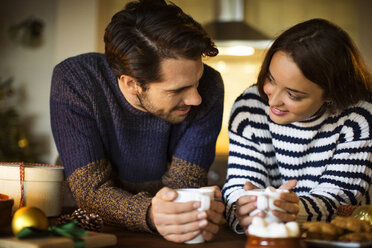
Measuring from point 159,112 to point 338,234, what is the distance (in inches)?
28.1

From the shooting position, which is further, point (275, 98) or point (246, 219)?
point (275, 98)

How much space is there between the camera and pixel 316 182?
4.88 feet

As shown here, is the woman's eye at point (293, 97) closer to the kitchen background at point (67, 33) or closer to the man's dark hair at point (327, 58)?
the man's dark hair at point (327, 58)

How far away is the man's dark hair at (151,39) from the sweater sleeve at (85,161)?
18 cm

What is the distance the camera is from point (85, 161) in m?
1.33

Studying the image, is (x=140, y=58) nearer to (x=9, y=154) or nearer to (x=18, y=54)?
(x=9, y=154)

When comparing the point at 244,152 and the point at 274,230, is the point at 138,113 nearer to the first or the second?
the point at 244,152

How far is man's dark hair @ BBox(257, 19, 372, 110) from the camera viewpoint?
1340mm

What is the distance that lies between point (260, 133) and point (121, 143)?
467 mm

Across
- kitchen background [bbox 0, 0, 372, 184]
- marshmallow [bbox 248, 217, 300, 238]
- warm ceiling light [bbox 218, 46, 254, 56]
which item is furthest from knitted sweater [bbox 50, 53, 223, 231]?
warm ceiling light [bbox 218, 46, 254, 56]

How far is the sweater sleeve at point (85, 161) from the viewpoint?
3.92ft

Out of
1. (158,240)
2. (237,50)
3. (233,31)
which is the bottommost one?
(158,240)

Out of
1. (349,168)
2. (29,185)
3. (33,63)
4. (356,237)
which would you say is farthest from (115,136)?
(33,63)

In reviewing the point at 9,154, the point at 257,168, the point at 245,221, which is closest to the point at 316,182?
the point at 257,168
